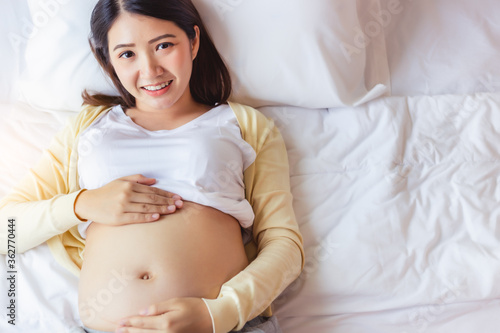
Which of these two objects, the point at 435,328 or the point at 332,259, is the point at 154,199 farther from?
the point at 435,328

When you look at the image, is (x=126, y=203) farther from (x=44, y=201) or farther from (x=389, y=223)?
(x=389, y=223)

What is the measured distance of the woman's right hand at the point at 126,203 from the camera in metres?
1.07

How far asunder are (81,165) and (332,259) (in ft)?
2.02

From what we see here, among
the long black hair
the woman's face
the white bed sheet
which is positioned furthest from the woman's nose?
the white bed sheet

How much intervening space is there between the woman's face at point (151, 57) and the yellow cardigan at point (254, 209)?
0.58 feet

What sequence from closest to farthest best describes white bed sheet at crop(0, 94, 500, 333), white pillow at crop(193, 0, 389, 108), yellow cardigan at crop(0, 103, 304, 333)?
yellow cardigan at crop(0, 103, 304, 333) → white bed sheet at crop(0, 94, 500, 333) → white pillow at crop(193, 0, 389, 108)

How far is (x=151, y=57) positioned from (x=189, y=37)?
0.44 feet

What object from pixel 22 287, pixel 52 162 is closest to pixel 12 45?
pixel 52 162

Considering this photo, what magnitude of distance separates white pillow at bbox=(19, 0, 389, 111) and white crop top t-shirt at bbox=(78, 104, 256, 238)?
0.76ft

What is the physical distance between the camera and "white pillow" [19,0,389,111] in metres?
1.32

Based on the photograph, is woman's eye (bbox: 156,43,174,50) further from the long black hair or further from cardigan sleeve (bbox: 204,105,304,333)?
cardigan sleeve (bbox: 204,105,304,333)

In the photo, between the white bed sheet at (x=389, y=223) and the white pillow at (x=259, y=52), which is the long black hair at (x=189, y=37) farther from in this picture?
the white bed sheet at (x=389, y=223)

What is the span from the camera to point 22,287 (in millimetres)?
1142

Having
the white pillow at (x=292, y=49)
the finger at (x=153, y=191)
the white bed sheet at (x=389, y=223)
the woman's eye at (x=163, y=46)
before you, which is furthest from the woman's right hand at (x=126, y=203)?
the white pillow at (x=292, y=49)
